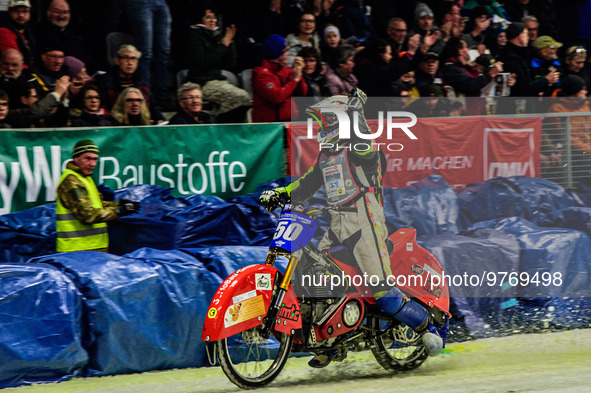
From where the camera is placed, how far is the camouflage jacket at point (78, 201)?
22.9 ft

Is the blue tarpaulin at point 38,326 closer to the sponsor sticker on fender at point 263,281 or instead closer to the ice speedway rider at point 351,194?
the sponsor sticker on fender at point 263,281

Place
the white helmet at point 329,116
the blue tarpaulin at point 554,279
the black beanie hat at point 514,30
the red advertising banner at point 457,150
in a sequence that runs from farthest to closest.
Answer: the black beanie hat at point 514,30
the red advertising banner at point 457,150
the blue tarpaulin at point 554,279
the white helmet at point 329,116

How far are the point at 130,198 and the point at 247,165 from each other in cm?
137

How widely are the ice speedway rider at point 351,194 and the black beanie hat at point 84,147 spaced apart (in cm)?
227

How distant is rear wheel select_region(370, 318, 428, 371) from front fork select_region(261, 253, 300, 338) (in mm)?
874

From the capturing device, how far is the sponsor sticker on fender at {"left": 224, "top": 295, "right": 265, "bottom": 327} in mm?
5273

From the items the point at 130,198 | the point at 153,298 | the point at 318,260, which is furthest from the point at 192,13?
the point at 318,260

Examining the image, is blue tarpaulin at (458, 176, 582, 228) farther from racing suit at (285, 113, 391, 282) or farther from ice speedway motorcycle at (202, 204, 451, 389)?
racing suit at (285, 113, 391, 282)

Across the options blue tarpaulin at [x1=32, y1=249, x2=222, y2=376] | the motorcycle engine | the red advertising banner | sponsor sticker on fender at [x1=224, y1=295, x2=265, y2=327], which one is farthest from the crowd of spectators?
the motorcycle engine

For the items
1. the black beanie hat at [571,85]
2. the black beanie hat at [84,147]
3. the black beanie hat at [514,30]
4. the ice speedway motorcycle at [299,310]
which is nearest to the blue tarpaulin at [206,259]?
the black beanie hat at [84,147]

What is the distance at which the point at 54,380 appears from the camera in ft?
19.6

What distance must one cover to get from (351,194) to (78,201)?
263cm

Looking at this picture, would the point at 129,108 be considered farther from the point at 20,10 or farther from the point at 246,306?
the point at 246,306

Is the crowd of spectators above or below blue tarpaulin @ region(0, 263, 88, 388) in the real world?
above
